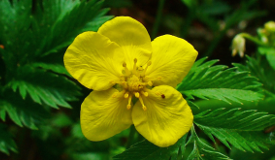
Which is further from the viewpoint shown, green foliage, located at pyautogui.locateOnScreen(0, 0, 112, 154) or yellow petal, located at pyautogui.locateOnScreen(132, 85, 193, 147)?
green foliage, located at pyautogui.locateOnScreen(0, 0, 112, 154)

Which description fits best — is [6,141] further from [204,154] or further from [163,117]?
[204,154]

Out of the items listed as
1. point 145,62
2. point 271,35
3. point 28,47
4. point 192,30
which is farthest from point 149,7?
point 145,62

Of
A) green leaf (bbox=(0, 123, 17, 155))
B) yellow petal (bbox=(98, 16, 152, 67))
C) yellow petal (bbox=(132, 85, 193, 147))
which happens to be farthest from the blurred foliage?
yellow petal (bbox=(98, 16, 152, 67))

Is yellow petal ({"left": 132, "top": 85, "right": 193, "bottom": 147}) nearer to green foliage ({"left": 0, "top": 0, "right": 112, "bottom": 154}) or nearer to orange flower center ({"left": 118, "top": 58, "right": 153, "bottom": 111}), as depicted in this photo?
orange flower center ({"left": 118, "top": 58, "right": 153, "bottom": 111})

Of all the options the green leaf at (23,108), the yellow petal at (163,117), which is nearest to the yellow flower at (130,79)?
the yellow petal at (163,117)

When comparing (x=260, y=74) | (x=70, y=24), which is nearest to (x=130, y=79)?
(x=70, y=24)

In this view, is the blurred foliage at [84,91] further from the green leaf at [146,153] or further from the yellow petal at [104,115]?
the yellow petal at [104,115]
